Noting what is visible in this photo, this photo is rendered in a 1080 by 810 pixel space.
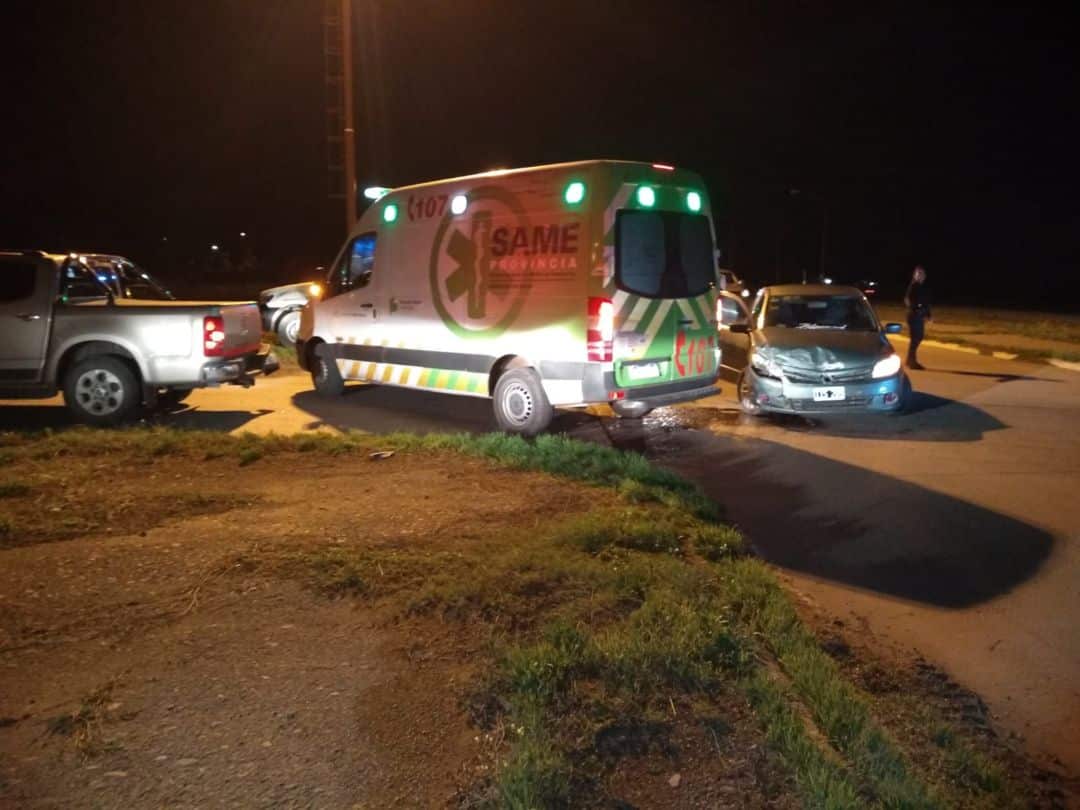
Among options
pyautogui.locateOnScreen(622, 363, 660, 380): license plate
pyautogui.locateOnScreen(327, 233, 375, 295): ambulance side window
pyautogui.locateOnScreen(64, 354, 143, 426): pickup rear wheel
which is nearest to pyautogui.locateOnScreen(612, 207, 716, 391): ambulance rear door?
pyautogui.locateOnScreen(622, 363, 660, 380): license plate

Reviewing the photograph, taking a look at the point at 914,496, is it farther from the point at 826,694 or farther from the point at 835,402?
the point at 826,694

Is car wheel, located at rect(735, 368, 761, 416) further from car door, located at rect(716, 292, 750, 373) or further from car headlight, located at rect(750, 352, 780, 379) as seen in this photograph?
car door, located at rect(716, 292, 750, 373)

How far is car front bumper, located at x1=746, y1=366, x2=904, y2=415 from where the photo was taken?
33.6 ft

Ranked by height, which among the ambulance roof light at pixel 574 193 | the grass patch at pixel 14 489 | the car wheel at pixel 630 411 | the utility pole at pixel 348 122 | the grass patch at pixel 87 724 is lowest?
the grass patch at pixel 87 724

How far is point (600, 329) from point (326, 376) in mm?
4816

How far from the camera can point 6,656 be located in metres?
4.28

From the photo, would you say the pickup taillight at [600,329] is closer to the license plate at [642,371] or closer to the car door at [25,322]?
the license plate at [642,371]

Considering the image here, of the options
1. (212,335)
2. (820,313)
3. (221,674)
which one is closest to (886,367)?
(820,313)

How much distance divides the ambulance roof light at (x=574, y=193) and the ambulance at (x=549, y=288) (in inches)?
0.5

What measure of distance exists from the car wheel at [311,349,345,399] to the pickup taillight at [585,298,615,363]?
4.47m

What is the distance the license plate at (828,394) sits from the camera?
1018cm

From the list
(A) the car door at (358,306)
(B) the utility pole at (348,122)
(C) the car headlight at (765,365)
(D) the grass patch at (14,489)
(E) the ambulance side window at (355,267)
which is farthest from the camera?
(B) the utility pole at (348,122)

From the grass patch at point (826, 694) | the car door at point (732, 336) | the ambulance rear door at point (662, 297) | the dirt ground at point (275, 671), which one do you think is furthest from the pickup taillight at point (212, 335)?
the grass patch at point (826, 694)

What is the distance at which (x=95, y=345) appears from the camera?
394 inches
